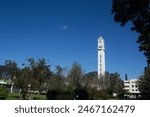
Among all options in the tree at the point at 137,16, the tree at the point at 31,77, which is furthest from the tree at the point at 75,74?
the tree at the point at 137,16

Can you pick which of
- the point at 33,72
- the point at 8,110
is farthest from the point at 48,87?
the point at 8,110

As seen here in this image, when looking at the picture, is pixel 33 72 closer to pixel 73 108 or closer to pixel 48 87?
pixel 48 87

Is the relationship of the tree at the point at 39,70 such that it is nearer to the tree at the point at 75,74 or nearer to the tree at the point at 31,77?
the tree at the point at 31,77

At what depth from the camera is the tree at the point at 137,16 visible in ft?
79.3

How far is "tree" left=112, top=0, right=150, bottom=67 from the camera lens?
79.3 feet

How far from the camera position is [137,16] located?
2500cm

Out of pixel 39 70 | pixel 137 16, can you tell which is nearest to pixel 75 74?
pixel 39 70

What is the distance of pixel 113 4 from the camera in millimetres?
24938

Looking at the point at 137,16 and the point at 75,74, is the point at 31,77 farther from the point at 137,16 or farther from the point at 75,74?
the point at 75,74

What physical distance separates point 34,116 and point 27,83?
40.8 metres

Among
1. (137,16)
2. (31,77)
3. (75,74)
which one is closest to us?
(137,16)

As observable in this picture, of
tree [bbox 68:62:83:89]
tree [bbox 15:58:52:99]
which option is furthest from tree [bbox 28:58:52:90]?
tree [bbox 68:62:83:89]

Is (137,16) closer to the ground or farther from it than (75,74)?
closer to the ground

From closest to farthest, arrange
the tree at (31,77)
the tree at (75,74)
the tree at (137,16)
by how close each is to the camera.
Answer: the tree at (137,16) < the tree at (31,77) < the tree at (75,74)
